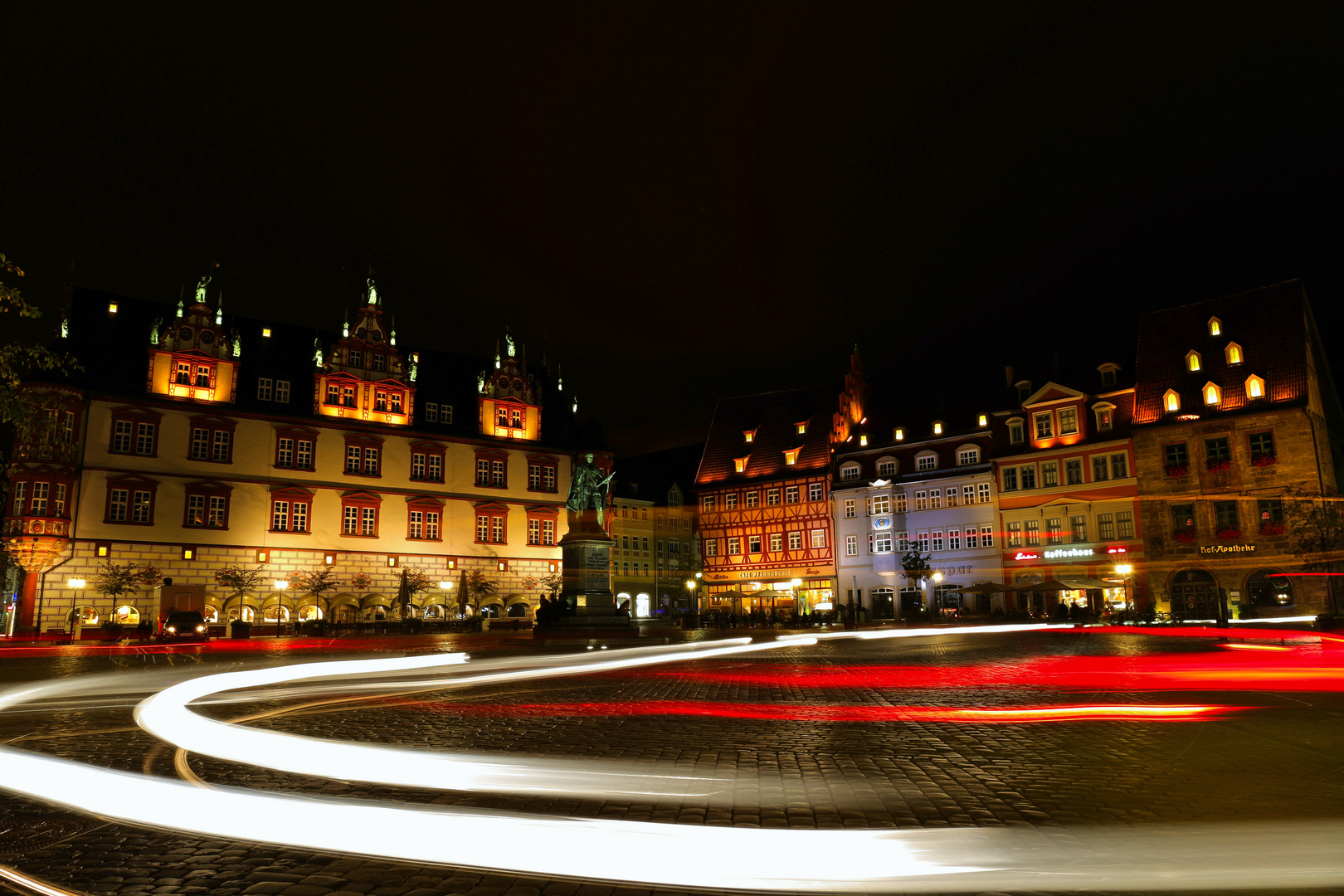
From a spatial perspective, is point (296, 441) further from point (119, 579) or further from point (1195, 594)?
point (1195, 594)

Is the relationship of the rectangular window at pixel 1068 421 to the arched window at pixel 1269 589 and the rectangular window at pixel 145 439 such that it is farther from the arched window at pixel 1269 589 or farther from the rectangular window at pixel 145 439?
the rectangular window at pixel 145 439

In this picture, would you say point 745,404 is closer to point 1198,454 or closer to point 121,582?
point 1198,454

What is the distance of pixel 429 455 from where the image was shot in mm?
54562

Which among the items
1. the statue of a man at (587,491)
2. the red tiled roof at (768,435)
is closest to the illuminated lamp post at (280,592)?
the statue of a man at (587,491)

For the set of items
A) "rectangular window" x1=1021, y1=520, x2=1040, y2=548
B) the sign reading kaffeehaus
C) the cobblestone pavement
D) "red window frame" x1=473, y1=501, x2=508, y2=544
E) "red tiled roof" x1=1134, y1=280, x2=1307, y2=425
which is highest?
"red tiled roof" x1=1134, y1=280, x2=1307, y2=425

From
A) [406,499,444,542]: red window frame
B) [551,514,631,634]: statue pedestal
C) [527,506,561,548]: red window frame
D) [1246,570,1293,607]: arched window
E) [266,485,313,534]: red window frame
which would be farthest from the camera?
[527,506,561,548]: red window frame

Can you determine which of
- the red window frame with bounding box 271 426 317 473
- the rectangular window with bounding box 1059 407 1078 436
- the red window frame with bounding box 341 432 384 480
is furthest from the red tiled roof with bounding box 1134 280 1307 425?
the red window frame with bounding box 271 426 317 473

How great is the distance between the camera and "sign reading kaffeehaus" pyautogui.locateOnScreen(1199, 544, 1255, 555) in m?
42.0

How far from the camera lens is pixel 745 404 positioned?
231ft

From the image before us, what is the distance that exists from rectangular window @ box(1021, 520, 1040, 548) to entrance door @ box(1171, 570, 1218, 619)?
7.80 metres

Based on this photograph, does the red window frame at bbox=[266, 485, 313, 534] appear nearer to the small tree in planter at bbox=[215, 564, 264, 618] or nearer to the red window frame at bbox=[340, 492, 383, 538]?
the red window frame at bbox=[340, 492, 383, 538]

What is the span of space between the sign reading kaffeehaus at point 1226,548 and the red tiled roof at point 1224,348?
6.39 metres

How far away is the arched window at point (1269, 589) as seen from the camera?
4103cm

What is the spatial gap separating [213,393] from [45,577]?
11.8 m
